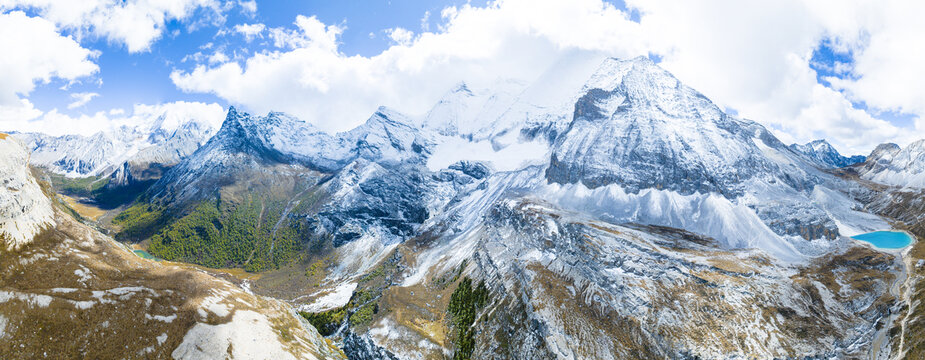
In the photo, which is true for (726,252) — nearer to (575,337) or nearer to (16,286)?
(575,337)

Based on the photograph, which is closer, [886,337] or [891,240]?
[886,337]

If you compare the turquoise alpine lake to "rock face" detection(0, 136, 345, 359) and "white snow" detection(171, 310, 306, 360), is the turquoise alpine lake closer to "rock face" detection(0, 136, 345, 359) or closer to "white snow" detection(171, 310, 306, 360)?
"white snow" detection(171, 310, 306, 360)

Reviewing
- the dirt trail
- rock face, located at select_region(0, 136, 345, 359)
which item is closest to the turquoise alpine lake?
the dirt trail

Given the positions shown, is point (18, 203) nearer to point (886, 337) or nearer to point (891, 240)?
point (886, 337)

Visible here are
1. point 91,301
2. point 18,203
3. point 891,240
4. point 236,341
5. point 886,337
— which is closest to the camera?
point 91,301

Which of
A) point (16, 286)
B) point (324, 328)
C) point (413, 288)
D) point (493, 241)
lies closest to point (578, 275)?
point (493, 241)

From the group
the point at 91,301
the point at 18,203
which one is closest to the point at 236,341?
the point at 91,301

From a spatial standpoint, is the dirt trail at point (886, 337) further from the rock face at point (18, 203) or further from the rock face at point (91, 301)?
the rock face at point (18, 203)

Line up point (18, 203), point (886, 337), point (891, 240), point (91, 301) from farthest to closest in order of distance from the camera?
1. point (891, 240)
2. point (886, 337)
3. point (18, 203)
4. point (91, 301)

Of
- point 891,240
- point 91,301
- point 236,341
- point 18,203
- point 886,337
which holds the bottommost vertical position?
point 236,341
